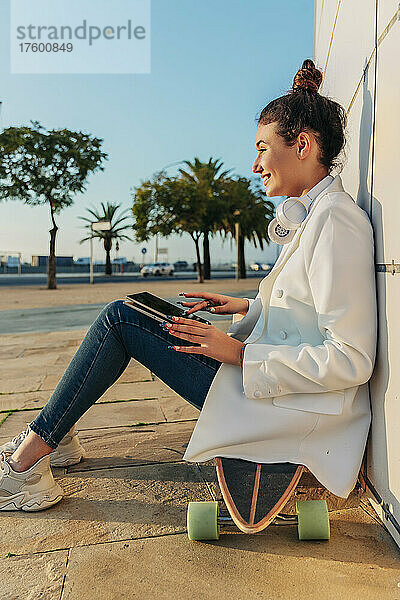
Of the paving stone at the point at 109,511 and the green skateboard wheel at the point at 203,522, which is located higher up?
the green skateboard wheel at the point at 203,522

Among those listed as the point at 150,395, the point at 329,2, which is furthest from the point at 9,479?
the point at 329,2

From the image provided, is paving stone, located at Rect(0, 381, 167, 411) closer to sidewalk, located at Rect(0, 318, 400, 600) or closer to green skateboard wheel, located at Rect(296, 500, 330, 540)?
sidewalk, located at Rect(0, 318, 400, 600)

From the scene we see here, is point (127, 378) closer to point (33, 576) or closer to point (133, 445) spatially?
point (133, 445)

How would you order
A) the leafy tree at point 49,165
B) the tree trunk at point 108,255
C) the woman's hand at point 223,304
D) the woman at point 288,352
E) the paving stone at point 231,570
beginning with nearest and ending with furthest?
the paving stone at point 231,570, the woman at point 288,352, the woman's hand at point 223,304, the leafy tree at point 49,165, the tree trunk at point 108,255

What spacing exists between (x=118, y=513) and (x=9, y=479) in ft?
1.24

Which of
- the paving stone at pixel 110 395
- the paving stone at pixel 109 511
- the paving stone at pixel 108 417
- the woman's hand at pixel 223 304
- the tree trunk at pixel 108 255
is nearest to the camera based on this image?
the paving stone at pixel 109 511

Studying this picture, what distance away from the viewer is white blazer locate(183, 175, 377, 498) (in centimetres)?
162

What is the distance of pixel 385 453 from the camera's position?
173 cm

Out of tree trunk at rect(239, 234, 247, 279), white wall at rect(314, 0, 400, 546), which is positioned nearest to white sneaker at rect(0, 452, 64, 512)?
white wall at rect(314, 0, 400, 546)

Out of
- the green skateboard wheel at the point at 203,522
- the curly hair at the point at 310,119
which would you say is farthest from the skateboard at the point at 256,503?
the curly hair at the point at 310,119

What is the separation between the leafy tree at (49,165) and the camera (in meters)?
23.3

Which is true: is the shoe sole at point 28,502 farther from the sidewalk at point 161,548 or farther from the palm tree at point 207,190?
the palm tree at point 207,190

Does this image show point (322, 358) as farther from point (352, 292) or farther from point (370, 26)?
point (370, 26)

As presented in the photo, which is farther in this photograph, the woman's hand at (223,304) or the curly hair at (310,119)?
the woman's hand at (223,304)
